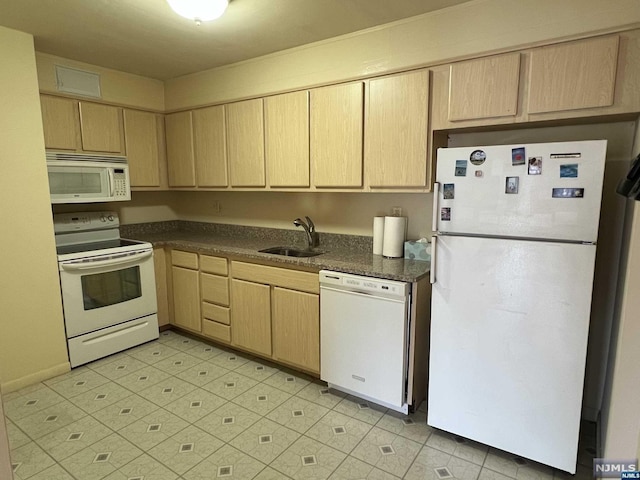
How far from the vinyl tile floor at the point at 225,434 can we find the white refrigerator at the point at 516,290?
0.73ft

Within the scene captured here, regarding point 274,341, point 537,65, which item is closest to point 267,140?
point 274,341

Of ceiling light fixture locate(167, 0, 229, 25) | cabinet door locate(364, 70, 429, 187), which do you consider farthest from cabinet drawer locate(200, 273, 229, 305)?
ceiling light fixture locate(167, 0, 229, 25)

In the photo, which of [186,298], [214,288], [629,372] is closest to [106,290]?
[186,298]

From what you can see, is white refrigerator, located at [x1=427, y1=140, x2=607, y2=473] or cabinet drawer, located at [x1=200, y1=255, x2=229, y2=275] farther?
cabinet drawer, located at [x1=200, y1=255, x2=229, y2=275]

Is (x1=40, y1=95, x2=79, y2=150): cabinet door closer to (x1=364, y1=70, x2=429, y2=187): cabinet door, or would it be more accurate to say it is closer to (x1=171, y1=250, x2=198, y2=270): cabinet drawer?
(x1=171, y1=250, x2=198, y2=270): cabinet drawer

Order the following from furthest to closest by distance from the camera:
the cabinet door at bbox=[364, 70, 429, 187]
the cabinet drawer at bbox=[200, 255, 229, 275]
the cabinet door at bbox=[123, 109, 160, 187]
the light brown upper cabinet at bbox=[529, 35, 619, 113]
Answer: the cabinet door at bbox=[123, 109, 160, 187], the cabinet drawer at bbox=[200, 255, 229, 275], the cabinet door at bbox=[364, 70, 429, 187], the light brown upper cabinet at bbox=[529, 35, 619, 113]

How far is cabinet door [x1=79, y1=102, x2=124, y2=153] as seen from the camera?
3143 millimetres

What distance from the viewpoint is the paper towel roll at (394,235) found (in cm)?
259

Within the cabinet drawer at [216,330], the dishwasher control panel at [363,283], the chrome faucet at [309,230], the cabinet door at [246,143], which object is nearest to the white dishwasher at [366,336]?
the dishwasher control panel at [363,283]

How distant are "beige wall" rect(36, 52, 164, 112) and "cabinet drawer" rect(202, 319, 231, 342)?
2.16 m

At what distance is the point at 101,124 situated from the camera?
3.26m

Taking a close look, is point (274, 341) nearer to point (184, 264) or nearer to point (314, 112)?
point (184, 264)

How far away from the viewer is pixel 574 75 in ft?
5.94

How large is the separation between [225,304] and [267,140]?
1.41 meters
